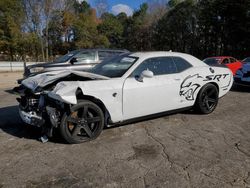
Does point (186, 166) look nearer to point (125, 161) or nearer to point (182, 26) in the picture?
point (125, 161)

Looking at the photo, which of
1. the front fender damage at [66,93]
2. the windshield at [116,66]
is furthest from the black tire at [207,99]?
the front fender damage at [66,93]

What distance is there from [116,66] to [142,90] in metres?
0.81

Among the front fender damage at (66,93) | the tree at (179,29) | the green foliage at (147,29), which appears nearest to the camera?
the front fender damage at (66,93)

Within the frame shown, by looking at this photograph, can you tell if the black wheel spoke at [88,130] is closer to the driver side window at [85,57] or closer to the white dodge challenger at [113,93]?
the white dodge challenger at [113,93]

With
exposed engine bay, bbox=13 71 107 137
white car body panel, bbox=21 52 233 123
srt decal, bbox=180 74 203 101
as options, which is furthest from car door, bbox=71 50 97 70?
srt decal, bbox=180 74 203 101

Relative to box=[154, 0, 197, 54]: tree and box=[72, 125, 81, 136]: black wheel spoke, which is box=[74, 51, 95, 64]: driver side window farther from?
box=[154, 0, 197, 54]: tree

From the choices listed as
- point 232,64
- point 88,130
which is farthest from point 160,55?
→ point 232,64

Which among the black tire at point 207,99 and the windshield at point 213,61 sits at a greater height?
the windshield at point 213,61

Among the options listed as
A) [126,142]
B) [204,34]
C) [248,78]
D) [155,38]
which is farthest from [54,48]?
[126,142]

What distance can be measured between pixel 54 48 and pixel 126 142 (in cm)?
4009

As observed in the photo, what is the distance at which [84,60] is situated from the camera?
8.69 m

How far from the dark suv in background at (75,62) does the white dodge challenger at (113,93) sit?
361cm

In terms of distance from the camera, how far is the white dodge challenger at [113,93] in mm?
3621

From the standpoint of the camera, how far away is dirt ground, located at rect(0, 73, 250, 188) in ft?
8.94
